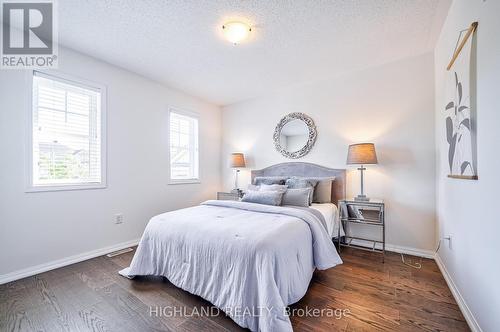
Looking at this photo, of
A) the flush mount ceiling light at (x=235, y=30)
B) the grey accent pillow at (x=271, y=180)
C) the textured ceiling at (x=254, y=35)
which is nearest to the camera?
the textured ceiling at (x=254, y=35)

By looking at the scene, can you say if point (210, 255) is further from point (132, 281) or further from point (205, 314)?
point (132, 281)

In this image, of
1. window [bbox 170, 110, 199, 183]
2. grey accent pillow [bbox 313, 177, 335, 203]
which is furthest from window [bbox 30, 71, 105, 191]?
grey accent pillow [bbox 313, 177, 335, 203]

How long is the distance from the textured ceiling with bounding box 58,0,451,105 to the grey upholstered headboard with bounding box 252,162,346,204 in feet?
4.70

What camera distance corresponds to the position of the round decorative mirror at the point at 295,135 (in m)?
3.53

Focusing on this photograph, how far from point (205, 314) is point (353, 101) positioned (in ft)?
10.6

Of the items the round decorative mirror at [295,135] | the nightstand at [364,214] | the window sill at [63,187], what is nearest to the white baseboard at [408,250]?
the nightstand at [364,214]

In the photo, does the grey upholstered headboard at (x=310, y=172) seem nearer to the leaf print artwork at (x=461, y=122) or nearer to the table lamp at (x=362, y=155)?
the table lamp at (x=362, y=155)

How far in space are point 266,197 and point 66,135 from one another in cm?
253

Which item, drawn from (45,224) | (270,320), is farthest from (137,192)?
(270,320)

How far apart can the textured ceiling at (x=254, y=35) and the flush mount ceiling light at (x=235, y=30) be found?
6 cm

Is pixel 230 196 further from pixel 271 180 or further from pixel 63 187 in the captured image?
pixel 63 187

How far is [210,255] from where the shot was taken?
1.66 m

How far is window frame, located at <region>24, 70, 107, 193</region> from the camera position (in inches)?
87.7

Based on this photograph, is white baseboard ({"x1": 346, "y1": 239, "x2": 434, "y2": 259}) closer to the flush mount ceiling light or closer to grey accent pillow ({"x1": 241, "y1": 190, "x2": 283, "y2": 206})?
grey accent pillow ({"x1": 241, "y1": 190, "x2": 283, "y2": 206})
